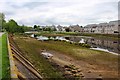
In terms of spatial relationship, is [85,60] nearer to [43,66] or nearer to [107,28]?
[43,66]

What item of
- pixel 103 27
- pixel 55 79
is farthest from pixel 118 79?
pixel 103 27

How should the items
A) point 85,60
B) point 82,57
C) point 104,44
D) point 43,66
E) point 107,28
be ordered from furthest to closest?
point 107,28 → point 104,44 → point 82,57 → point 85,60 → point 43,66

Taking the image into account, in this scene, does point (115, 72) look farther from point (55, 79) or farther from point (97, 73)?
point (55, 79)

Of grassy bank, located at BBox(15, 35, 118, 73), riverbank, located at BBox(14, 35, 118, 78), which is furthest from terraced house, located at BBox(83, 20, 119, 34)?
riverbank, located at BBox(14, 35, 118, 78)

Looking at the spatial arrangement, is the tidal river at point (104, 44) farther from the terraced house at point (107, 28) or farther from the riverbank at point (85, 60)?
the terraced house at point (107, 28)

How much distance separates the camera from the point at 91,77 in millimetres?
15703

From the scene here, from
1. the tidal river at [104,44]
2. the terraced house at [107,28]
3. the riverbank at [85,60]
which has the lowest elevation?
the tidal river at [104,44]

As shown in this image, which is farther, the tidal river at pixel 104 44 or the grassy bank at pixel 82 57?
the tidal river at pixel 104 44

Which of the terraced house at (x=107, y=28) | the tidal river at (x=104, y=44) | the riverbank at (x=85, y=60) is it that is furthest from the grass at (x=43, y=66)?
the terraced house at (x=107, y=28)

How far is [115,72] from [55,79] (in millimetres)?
7059

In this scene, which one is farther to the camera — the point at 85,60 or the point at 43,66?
the point at 85,60

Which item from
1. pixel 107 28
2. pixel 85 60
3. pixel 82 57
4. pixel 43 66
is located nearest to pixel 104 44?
pixel 82 57

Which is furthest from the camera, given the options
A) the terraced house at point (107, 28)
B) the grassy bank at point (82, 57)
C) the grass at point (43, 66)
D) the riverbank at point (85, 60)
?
the terraced house at point (107, 28)

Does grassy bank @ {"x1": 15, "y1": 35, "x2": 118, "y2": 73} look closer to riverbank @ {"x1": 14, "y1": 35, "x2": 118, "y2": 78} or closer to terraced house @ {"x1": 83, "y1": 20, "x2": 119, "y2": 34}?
riverbank @ {"x1": 14, "y1": 35, "x2": 118, "y2": 78}
